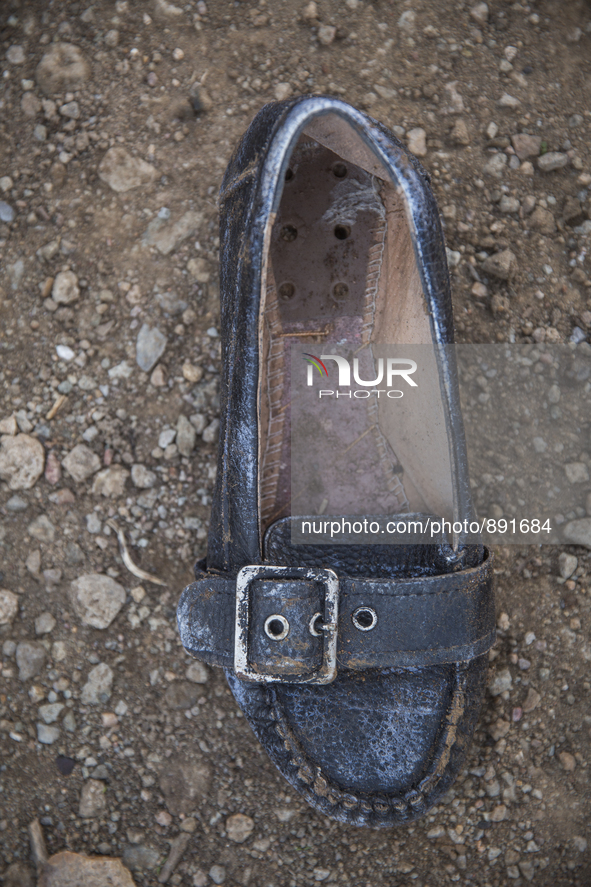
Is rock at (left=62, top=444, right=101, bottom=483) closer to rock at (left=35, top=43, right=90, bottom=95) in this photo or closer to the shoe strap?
the shoe strap

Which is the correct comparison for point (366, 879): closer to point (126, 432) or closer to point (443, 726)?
point (443, 726)

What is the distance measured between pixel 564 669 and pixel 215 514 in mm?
1081

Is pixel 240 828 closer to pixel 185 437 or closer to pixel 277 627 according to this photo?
pixel 277 627

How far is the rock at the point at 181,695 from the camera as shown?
1.62 metres

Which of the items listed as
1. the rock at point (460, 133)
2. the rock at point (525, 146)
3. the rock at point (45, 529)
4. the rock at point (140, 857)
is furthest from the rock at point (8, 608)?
the rock at point (525, 146)

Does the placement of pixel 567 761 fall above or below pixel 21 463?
below

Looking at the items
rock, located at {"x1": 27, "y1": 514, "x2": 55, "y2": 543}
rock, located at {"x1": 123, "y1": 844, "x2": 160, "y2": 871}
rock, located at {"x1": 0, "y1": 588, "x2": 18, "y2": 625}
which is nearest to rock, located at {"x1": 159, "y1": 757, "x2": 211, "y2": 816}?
rock, located at {"x1": 123, "y1": 844, "x2": 160, "y2": 871}

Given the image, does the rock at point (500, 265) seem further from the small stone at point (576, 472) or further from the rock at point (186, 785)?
the rock at point (186, 785)

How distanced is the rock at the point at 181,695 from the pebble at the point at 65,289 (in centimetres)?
109

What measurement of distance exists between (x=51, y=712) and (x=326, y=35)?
6.70 feet

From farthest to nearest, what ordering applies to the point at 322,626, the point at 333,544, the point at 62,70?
the point at 62,70, the point at 333,544, the point at 322,626

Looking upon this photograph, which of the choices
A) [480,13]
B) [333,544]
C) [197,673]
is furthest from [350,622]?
[480,13]

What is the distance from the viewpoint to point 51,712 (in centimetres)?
163

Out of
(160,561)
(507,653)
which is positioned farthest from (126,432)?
(507,653)
